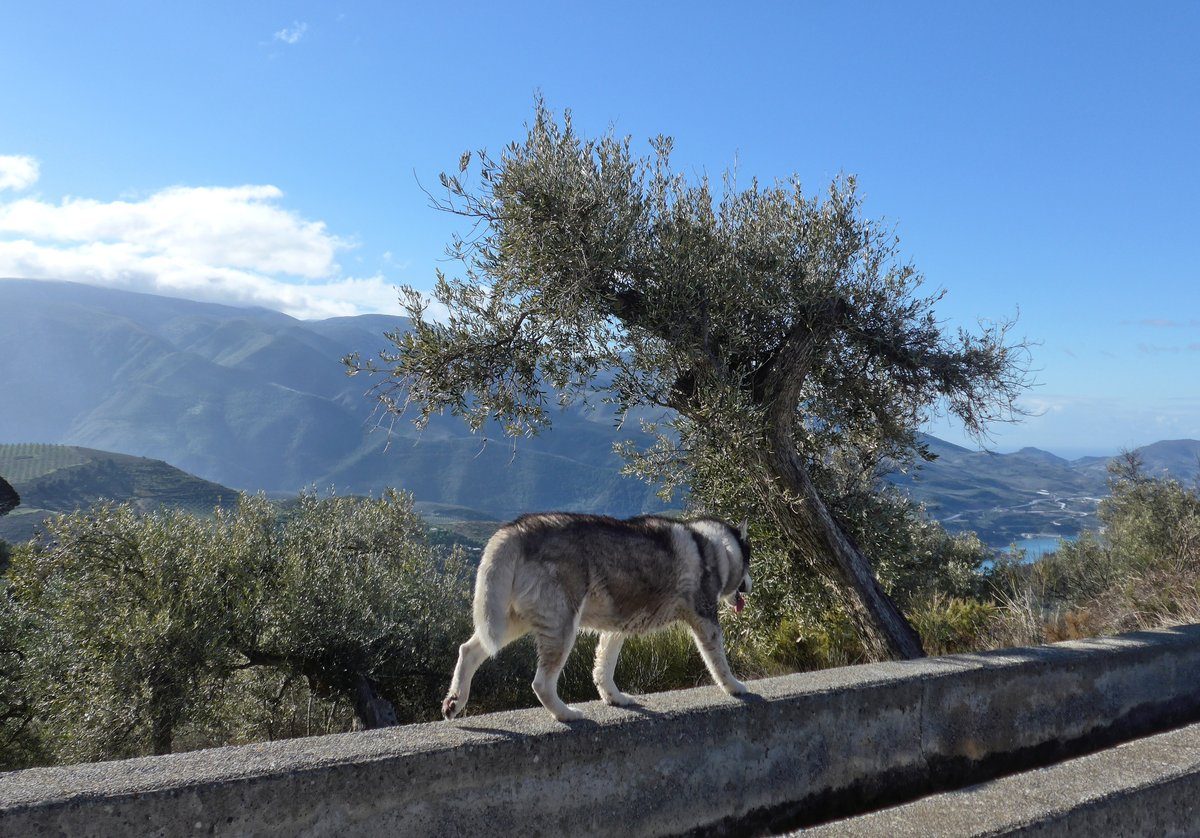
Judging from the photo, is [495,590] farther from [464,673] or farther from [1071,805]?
[1071,805]

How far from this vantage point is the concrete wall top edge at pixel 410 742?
327cm

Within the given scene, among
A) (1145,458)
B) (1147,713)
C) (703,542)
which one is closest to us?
(703,542)

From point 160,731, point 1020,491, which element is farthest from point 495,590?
point 1020,491

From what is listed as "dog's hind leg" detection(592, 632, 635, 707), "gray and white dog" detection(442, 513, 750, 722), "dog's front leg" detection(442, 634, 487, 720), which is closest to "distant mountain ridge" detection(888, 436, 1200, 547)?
"gray and white dog" detection(442, 513, 750, 722)

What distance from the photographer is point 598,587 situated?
4562 mm

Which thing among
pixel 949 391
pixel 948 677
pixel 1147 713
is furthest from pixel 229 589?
pixel 1147 713

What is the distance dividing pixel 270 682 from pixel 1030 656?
982cm

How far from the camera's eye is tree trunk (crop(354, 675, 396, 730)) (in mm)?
9602

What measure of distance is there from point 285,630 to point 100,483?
111m

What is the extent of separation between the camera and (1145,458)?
22.9 meters

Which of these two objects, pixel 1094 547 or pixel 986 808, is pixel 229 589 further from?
pixel 1094 547

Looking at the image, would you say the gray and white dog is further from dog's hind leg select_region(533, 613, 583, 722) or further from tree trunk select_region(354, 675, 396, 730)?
tree trunk select_region(354, 675, 396, 730)

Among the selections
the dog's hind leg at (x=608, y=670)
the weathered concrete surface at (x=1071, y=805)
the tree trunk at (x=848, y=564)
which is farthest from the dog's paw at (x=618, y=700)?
the tree trunk at (x=848, y=564)

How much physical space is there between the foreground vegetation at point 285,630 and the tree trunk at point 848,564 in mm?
832
